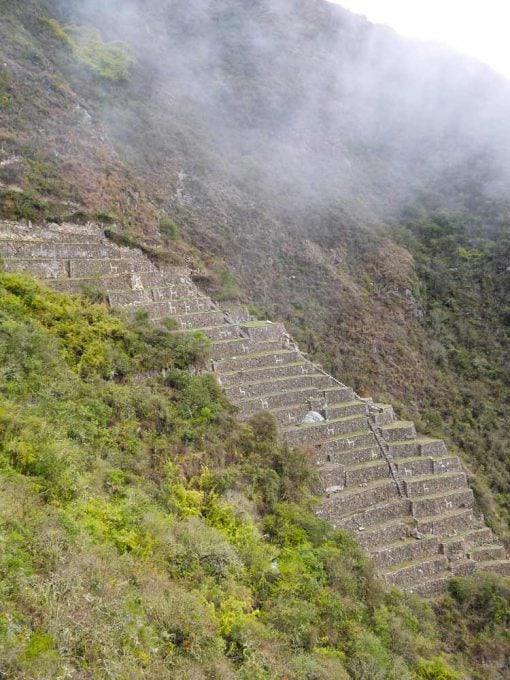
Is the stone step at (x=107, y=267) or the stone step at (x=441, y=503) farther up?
the stone step at (x=107, y=267)

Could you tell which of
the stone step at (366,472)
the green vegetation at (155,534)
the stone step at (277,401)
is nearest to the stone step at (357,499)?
the stone step at (366,472)

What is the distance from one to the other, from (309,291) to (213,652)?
22.5 metres

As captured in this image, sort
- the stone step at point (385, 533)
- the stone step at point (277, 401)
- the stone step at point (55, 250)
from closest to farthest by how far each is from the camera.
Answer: the stone step at point (385, 533)
the stone step at point (277, 401)
the stone step at point (55, 250)

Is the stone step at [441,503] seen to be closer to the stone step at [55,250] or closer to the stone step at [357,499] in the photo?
the stone step at [357,499]

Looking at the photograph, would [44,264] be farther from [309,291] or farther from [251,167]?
[251,167]

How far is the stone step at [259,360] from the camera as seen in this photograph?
597 inches

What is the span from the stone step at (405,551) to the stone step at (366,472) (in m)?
1.71

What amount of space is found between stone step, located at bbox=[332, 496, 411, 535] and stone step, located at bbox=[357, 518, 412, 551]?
11cm

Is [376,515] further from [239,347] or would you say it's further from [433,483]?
[239,347]

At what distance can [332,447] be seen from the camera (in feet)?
47.1

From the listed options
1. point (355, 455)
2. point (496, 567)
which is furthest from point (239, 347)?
point (496, 567)

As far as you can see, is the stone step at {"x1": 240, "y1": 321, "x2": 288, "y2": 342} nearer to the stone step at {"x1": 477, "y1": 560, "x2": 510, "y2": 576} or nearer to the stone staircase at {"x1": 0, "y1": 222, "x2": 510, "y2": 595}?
the stone staircase at {"x1": 0, "y1": 222, "x2": 510, "y2": 595}

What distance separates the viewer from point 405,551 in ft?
43.4

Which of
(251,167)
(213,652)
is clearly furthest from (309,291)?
(213,652)
